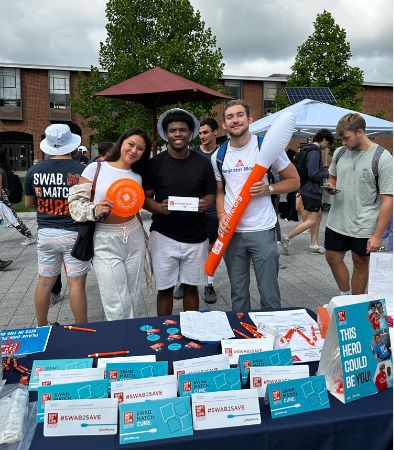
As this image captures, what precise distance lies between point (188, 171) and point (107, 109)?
42.0 ft

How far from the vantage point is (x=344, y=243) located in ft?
10.6

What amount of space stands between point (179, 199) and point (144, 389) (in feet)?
4.76

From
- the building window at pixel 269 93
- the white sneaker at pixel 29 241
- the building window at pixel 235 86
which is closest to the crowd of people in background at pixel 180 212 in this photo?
the white sneaker at pixel 29 241

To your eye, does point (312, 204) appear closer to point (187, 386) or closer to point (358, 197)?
point (358, 197)

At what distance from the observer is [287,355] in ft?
4.89

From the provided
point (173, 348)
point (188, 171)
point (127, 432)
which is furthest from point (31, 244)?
point (127, 432)

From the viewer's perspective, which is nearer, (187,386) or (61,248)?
(187,386)

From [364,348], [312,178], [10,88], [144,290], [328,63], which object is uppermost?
[10,88]

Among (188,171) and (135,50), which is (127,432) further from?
(135,50)

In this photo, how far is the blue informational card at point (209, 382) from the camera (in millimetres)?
1318

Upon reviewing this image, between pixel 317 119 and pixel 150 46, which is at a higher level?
pixel 150 46

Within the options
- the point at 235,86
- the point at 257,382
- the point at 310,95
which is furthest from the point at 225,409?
the point at 235,86

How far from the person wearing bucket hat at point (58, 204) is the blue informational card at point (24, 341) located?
103 cm

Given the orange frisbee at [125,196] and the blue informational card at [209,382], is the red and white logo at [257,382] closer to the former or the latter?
the blue informational card at [209,382]
